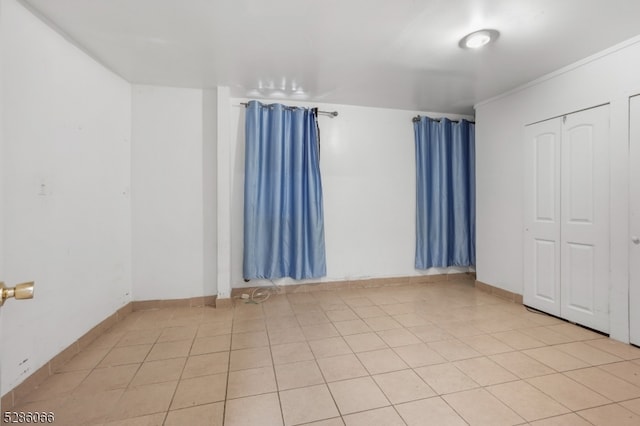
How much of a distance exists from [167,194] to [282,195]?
1.34 meters

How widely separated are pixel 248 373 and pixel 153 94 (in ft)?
10.2

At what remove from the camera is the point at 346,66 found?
293cm

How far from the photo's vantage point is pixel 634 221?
8.13ft

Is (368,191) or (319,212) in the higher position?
(368,191)

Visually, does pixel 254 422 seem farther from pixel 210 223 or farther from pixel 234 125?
pixel 234 125

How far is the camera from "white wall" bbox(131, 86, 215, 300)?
3.36 meters

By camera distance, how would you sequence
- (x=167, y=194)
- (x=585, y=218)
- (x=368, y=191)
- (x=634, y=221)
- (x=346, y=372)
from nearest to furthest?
1. (x=346, y=372)
2. (x=634, y=221)
3. (x=585, y=218)
4. (x=167, y=194)
5. (x=368, y=191)

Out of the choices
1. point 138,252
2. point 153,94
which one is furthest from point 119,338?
point 153,94

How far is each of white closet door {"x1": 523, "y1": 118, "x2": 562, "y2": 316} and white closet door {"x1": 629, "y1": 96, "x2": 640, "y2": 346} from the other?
58cm

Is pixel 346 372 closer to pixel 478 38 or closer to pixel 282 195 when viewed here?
pixel 282 195

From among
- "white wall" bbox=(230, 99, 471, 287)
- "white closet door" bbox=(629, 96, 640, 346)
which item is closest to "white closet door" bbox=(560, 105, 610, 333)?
"white closet door" bbox=(629, 96, 640, 346)

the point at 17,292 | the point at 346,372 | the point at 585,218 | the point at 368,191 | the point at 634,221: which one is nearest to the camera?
the point at 17,292

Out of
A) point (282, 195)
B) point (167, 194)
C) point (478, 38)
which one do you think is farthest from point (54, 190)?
point (478, 38)

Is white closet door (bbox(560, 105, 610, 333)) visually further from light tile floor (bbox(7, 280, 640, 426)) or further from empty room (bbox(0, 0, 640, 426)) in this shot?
light tile floor (bbox(7, 280, 640, 426))
